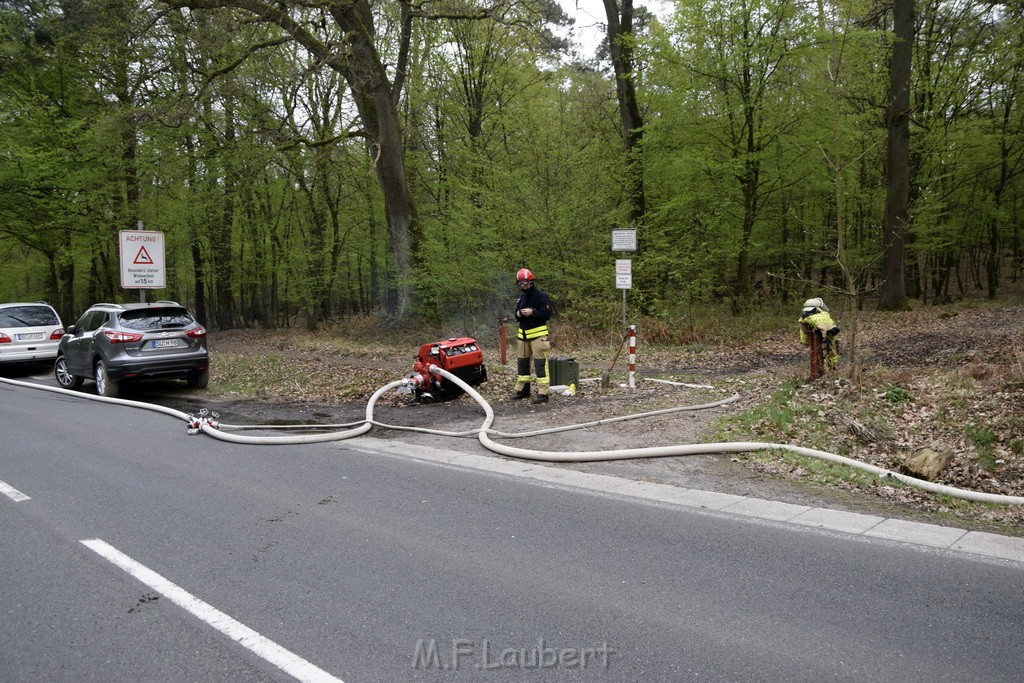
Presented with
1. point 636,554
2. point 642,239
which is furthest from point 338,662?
point 642,239

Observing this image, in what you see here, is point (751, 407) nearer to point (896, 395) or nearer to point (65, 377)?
point (896, 395)

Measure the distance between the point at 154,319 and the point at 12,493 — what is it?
23.9 ft

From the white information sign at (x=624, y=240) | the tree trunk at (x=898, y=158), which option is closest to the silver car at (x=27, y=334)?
the white information sign at (x=624, y=240)

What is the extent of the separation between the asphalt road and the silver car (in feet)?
44.9

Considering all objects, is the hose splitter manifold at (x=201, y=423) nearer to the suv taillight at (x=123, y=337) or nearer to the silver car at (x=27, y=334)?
the suv taillight at (x=123, y=337)

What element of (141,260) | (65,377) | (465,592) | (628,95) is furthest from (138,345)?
(628,95)

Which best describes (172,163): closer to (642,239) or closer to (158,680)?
(642,239)

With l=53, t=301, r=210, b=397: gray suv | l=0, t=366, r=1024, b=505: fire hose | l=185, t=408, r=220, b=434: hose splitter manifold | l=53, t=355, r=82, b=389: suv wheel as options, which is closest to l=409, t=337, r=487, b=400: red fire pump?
l=0, t=366, r=1024, b=505: fire hose

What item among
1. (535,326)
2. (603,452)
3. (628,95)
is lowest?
(603,452)

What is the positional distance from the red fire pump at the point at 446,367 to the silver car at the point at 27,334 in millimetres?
12155

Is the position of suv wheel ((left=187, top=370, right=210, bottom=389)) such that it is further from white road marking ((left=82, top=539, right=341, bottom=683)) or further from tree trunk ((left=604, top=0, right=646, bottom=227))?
tree trunk ((left=604, top=0, right=646, bottom=227))

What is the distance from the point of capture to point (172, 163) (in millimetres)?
24938

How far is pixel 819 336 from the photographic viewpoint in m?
9.56

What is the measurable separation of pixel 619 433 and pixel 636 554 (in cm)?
379
